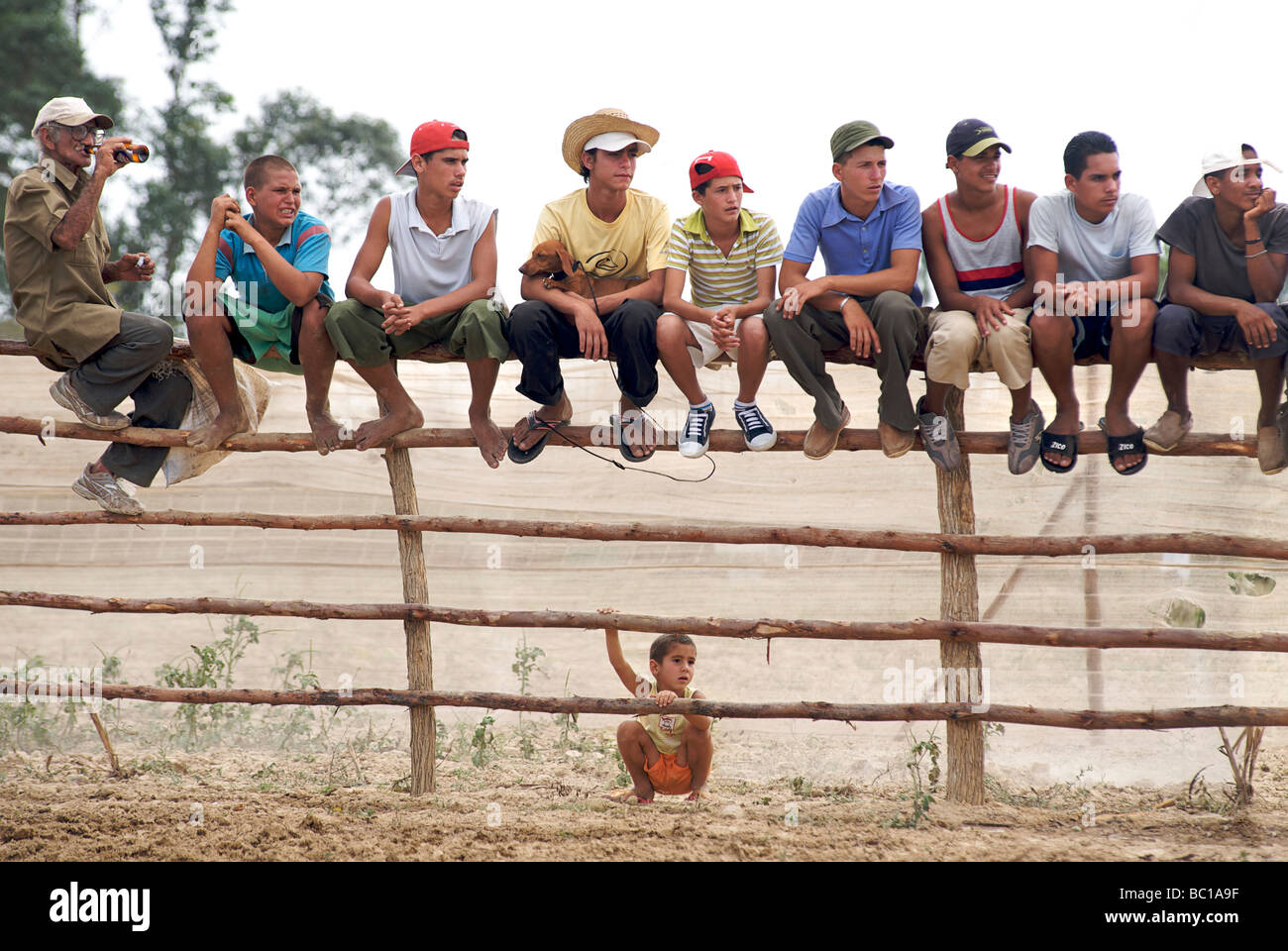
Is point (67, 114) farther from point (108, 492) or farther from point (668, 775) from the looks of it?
point (668, 775)

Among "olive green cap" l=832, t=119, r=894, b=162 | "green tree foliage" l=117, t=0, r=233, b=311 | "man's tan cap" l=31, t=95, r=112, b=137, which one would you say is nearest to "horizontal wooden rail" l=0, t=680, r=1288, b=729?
"olive green cap" l=832, t=119, r=894, b=162

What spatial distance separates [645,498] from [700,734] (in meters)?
1.53

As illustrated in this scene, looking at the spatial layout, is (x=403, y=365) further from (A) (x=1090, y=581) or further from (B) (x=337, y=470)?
(A) (x=1090, y=581)

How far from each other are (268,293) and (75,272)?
68 cm

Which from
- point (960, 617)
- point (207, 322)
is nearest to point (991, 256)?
point (960, 617)

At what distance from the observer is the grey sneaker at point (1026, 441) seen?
379 cm

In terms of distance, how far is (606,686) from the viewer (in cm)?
559

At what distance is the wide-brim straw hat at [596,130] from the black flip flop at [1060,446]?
5.96 ft

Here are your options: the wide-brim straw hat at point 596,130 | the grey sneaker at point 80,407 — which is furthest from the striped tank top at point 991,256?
the grey sneaker at point 80,407

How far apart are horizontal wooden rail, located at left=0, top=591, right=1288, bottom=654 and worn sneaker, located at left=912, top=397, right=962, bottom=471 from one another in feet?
1.95

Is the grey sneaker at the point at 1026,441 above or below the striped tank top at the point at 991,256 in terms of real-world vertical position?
below

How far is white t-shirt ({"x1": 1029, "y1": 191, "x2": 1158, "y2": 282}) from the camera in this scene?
368cm

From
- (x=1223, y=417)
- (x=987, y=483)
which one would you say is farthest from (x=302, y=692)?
(x=1223, y=417)

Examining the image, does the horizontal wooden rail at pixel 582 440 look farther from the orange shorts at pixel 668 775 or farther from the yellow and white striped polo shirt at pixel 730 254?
the orange shorts at pixel 668 775
